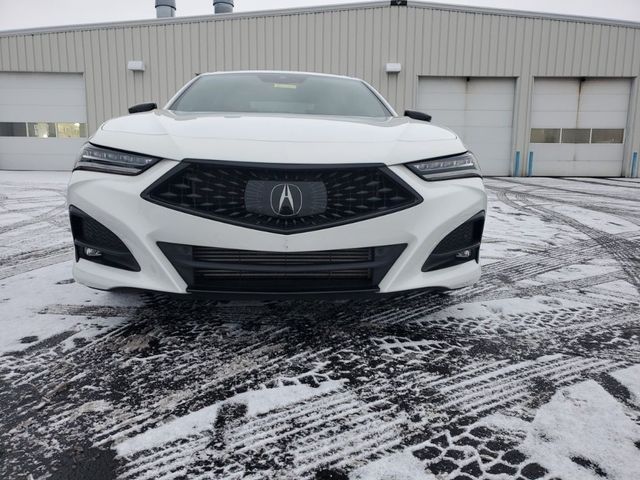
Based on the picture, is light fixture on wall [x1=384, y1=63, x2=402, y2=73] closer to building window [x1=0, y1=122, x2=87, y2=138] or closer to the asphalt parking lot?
building window [x1=0, y1=122, x2=87, y2=138]

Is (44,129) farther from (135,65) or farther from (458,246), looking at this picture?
(458,246)

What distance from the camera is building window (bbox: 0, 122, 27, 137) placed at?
11.5 meters

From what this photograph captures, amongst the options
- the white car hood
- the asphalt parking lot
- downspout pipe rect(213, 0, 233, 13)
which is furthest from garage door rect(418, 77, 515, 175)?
A: the white car hood

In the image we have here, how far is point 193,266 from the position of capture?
163 centimetres

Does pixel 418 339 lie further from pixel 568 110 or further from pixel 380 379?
pixel 568 110

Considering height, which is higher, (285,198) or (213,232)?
(285,198)

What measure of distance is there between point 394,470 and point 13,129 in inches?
532

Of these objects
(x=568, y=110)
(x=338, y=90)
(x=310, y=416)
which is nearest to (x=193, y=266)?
(x=310, y=416)

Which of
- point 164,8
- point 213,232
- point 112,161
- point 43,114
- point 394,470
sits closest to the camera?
point 394,470

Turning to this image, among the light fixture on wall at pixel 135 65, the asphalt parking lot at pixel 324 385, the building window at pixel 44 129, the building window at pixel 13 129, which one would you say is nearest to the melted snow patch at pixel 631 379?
the asphalt parking lot at pixel 324 385

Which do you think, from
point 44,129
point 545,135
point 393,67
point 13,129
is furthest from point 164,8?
point 545,135

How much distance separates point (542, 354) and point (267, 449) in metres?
1.12

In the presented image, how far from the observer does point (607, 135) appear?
37.2ft

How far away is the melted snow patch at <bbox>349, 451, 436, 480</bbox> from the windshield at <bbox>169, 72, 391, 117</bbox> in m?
1.91
